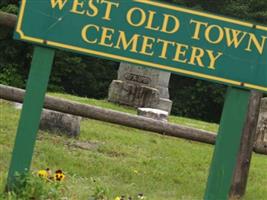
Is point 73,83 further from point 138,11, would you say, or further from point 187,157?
point 138,11

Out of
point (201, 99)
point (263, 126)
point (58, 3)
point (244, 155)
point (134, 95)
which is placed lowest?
point (244, 155)

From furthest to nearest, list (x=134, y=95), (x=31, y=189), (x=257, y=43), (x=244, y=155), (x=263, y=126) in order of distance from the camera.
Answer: (x=134, y=95)
(x=263, y=126)
(x=244, y=155)
(x=257, y=43)
(x=31, y=189)

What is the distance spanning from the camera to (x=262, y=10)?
102 ft

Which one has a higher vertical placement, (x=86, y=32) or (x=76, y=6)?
(x=76, y=6)

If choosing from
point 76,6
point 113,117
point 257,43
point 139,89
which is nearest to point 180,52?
point 257,43

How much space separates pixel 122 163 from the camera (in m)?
7.02

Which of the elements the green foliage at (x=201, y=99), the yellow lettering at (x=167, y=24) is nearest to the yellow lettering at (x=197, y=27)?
the yellow lettering at (x=167, y=24)

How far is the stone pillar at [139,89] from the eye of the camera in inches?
585

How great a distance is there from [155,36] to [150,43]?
61 millimetres

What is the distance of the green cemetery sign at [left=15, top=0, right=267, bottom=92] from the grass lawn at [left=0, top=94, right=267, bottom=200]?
1.13m

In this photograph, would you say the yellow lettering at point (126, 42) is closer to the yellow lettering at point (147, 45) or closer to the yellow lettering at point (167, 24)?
the yellow lettering at point (147, 45)

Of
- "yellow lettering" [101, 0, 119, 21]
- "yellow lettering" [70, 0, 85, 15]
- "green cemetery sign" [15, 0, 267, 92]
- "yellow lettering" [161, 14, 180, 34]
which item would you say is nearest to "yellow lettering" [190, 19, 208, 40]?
"green cemetery sign" [15, 0, 267, 92]

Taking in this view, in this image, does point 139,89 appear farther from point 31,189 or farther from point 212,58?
point 31,189

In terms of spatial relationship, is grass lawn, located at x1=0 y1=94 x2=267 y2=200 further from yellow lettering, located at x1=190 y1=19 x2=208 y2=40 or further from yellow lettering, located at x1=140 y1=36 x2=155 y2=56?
yellow lettering, located at x1=190 y1=19 x2=208 y2=40
